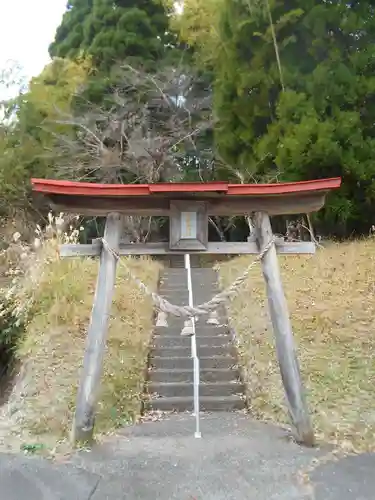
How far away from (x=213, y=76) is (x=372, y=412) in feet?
34.9

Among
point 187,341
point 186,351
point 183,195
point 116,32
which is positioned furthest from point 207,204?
point 116,32

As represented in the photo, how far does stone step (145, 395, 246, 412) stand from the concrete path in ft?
2.96

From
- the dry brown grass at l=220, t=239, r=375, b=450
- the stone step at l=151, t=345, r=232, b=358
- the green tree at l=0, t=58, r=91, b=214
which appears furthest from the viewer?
the green tree at l=0, t=58, r=91, b=214

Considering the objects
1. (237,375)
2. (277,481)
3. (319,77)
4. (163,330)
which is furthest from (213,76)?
(277,481)

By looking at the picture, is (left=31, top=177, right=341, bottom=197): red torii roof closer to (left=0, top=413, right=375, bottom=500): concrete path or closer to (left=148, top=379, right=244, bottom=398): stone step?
(left=0, top=413, right=375, bottom=500): concrete path

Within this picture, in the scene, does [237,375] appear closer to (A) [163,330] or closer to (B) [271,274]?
(A) [163,330]

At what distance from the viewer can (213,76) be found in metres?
13.5

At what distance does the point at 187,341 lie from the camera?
6918mm

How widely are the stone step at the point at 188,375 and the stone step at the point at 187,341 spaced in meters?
0.67

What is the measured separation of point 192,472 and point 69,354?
2.75m

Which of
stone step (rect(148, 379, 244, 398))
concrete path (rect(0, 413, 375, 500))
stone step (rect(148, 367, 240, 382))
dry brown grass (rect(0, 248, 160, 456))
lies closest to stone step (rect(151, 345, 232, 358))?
dry brown grass (rect(0, 248, 160, 456))

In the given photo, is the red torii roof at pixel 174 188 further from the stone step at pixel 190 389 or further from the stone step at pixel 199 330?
the stone step at pixel 199 330

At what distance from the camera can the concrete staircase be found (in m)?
5.61

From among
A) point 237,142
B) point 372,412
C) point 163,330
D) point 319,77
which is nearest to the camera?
point 372,412
